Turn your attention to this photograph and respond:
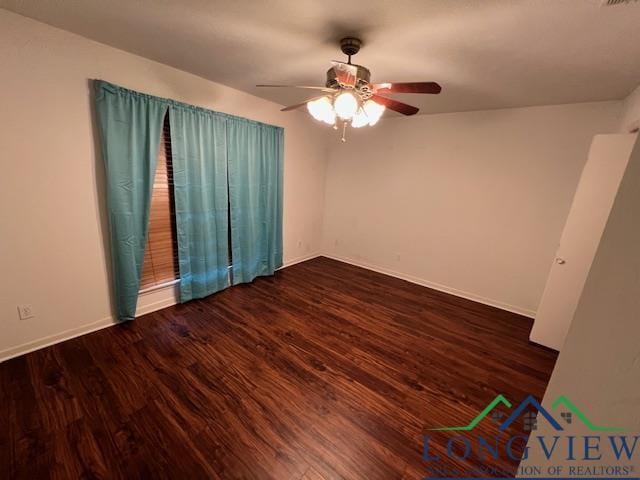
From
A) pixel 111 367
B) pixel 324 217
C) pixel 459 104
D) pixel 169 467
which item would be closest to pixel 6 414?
pixel 111 367

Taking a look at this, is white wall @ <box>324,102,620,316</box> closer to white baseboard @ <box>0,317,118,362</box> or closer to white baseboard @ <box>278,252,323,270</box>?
white baseboard @ <box>278,252,323,270</box>

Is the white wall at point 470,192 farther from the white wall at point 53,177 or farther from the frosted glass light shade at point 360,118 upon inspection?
the white wall at point 53,177

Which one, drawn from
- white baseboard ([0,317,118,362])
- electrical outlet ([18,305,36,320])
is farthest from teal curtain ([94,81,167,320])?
electrical outlet ([18,305,36,320])

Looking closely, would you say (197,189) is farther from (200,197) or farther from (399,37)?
(399,37)

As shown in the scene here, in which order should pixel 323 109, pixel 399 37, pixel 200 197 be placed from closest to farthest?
pixel 399 37 < pixel 323 109 < pixel 200 197

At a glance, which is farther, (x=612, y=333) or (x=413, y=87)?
(x=413, y=87)

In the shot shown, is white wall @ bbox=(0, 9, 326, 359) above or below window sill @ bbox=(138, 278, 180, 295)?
above

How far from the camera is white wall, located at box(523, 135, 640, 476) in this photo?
482mm

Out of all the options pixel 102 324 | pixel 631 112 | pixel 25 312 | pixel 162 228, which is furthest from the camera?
pixel 162 228

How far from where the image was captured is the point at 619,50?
153cm

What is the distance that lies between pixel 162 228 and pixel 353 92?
7.31 ft

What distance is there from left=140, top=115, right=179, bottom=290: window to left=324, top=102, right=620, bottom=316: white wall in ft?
8.51

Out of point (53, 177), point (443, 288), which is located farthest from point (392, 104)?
point (443, 288)

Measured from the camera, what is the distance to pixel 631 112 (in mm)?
2047
